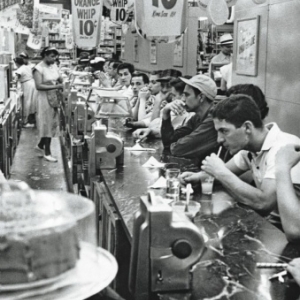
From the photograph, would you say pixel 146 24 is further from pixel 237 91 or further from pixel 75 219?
pixel 75 219

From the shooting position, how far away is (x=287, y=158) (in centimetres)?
257

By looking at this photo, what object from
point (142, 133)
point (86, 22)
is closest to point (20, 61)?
point (86, 22)

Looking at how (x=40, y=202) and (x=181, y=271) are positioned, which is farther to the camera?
(x=181, y=271)

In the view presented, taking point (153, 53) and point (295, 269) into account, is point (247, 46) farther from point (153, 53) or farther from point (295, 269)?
point (153, 53)

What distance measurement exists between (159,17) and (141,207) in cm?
388

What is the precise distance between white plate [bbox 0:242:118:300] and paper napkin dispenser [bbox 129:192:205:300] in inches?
19.9

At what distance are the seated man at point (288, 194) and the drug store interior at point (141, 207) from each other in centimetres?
7

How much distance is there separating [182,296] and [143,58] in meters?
15.7

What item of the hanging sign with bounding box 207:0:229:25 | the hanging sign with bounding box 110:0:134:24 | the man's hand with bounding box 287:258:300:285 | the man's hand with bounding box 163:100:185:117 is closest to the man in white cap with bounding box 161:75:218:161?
the man's hand with bounding box 163:100:185:117

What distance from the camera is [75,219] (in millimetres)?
994

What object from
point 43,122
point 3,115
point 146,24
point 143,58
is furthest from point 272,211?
point 143,58

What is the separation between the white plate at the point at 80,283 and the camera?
97cm

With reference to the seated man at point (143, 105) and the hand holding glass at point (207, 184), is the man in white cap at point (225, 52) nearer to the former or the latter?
the seated man at point (143, 105)

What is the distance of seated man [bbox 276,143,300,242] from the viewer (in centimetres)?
229
